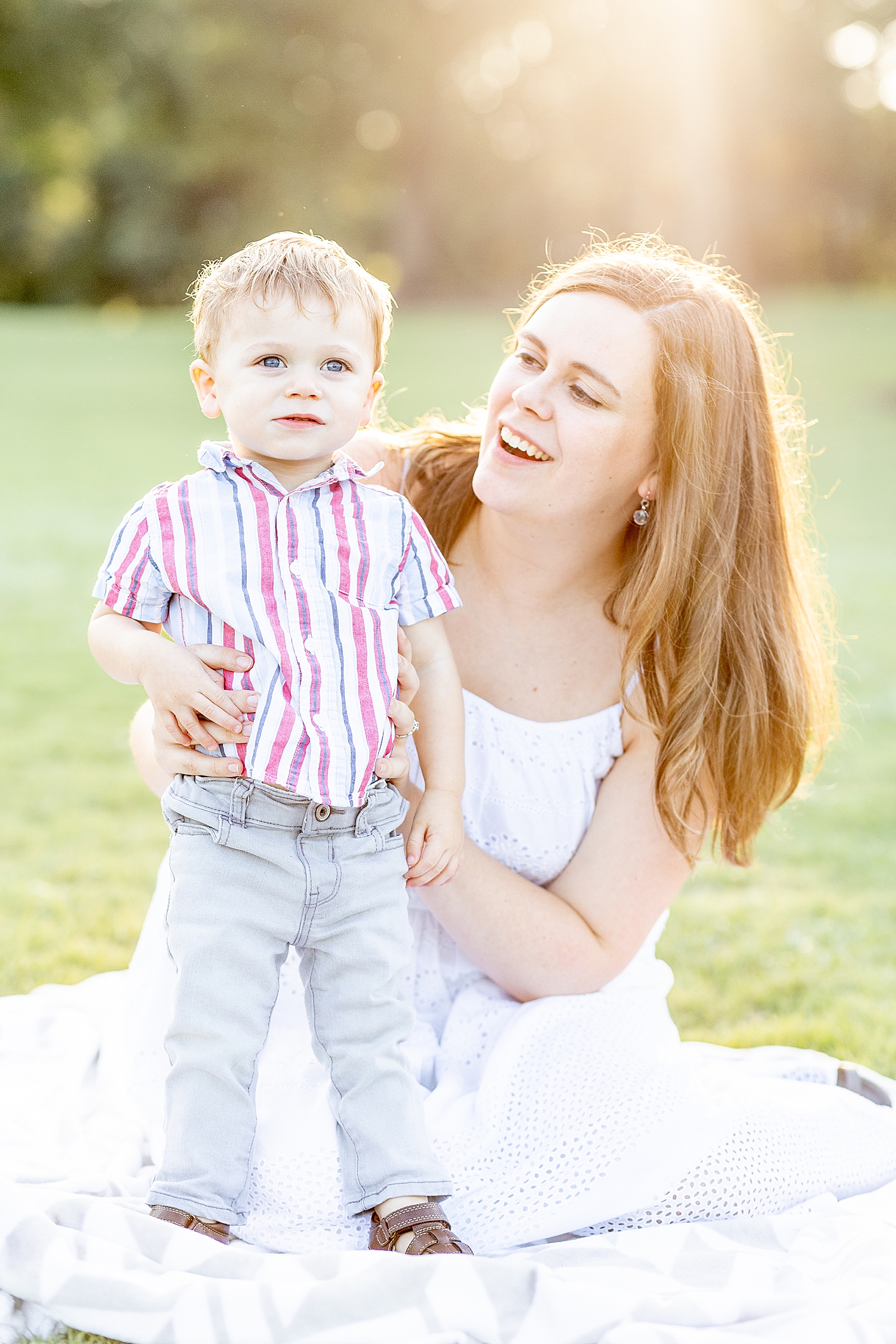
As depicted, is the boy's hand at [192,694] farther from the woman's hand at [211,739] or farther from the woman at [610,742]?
the woman at [610,742]

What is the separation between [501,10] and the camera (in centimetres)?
2762

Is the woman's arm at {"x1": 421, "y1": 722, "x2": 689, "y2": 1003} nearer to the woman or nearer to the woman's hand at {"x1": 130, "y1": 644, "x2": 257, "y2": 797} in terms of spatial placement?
the woman

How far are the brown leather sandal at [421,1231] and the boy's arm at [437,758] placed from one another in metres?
0.51

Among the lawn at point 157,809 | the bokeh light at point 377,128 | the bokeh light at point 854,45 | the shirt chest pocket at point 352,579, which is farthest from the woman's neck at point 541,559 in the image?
the bokeh light at point 854,45

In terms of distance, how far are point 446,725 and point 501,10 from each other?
29243 millimetres

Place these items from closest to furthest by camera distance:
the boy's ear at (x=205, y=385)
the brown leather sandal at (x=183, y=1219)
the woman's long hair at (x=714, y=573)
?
the brown leather sandal at (x=183, y=1219) → the boy's ear at (x=205, y=385) → the woman's long hair at (x=714, y=573)

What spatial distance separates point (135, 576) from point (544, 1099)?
1149mm

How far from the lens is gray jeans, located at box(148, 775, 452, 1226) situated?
1.93m

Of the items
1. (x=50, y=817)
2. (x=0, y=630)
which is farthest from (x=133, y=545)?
(x=0, y=630)

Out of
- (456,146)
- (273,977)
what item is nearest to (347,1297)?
(273,977)

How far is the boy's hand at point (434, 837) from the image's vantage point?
83.3 inches

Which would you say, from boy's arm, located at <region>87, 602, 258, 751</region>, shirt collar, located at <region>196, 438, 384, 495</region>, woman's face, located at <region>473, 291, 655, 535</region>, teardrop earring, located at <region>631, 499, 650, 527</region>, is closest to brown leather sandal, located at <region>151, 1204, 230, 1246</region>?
boy's arm, located at <region>87, 602, 258, 751</region>

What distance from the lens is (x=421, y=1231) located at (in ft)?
6.40

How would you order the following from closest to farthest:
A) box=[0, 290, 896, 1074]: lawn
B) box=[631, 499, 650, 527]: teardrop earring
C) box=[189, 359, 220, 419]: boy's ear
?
box=[189, 359, 220, 419]: boy's ear < box=[631, 499, 650, 527]: teardrop earring < box=[0, 290, 896, 1074]: lawn
